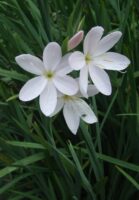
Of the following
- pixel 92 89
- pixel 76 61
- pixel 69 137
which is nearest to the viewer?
pixel 76 61

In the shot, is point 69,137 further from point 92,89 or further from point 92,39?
point 92,39

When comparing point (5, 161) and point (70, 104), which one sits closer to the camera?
point (70, 104)

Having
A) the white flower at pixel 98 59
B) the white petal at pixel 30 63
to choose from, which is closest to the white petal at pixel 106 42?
the white flower at pixel 98 59

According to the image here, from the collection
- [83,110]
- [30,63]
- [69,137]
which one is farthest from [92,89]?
[69,137]

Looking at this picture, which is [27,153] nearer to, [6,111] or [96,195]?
[6,111]

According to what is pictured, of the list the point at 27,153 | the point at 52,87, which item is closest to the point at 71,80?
the point at 52,87

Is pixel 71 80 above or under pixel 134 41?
above
